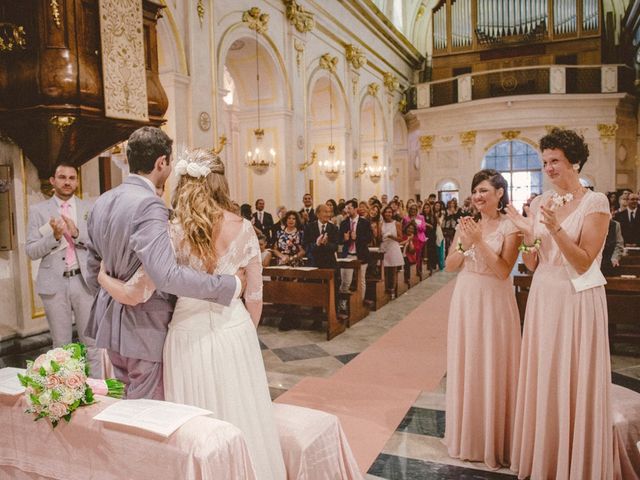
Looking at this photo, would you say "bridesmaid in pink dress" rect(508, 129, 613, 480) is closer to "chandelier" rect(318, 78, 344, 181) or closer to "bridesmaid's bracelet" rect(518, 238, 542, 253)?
"bridesmaid's bracelet" rect(518, 238, 542, 253)

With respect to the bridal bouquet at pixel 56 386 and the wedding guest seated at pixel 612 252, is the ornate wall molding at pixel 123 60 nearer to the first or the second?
the bridal bouquet at pixel 56 386

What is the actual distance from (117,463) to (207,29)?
7436 millimetres

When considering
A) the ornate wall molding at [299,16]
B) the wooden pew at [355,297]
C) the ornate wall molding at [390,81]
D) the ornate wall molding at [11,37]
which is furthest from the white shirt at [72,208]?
the ornate wall molding at [390,81]

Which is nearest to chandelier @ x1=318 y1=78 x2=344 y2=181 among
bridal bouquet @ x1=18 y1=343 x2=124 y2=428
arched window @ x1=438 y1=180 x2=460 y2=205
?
arched window @ x1=438 y1=180 x2=460 y2=205

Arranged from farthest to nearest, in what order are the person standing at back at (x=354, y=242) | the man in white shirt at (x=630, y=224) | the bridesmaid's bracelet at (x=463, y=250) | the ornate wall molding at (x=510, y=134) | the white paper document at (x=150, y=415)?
the ornate wall molding at (x=510, y=134)
the man in white shirt at (x=630, y=224)
the person standing at back at (x=354, y=242)
the bridesmaid's bracelet at (x=463, y=250)
the white paper document at (x=150, y=415)

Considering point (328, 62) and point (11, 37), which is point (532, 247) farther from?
point (328, 62)

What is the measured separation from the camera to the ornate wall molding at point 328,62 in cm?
1225

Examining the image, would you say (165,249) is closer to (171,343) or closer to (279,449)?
(171,343)

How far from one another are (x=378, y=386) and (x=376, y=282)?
11.7 ft

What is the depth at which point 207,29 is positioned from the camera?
8.12 m

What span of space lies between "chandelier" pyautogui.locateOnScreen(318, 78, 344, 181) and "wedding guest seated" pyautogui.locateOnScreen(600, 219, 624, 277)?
794 cm

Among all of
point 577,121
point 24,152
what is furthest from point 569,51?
point 24,152

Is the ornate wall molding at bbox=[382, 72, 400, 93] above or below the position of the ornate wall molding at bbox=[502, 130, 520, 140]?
above

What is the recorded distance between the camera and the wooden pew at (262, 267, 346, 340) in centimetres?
643
